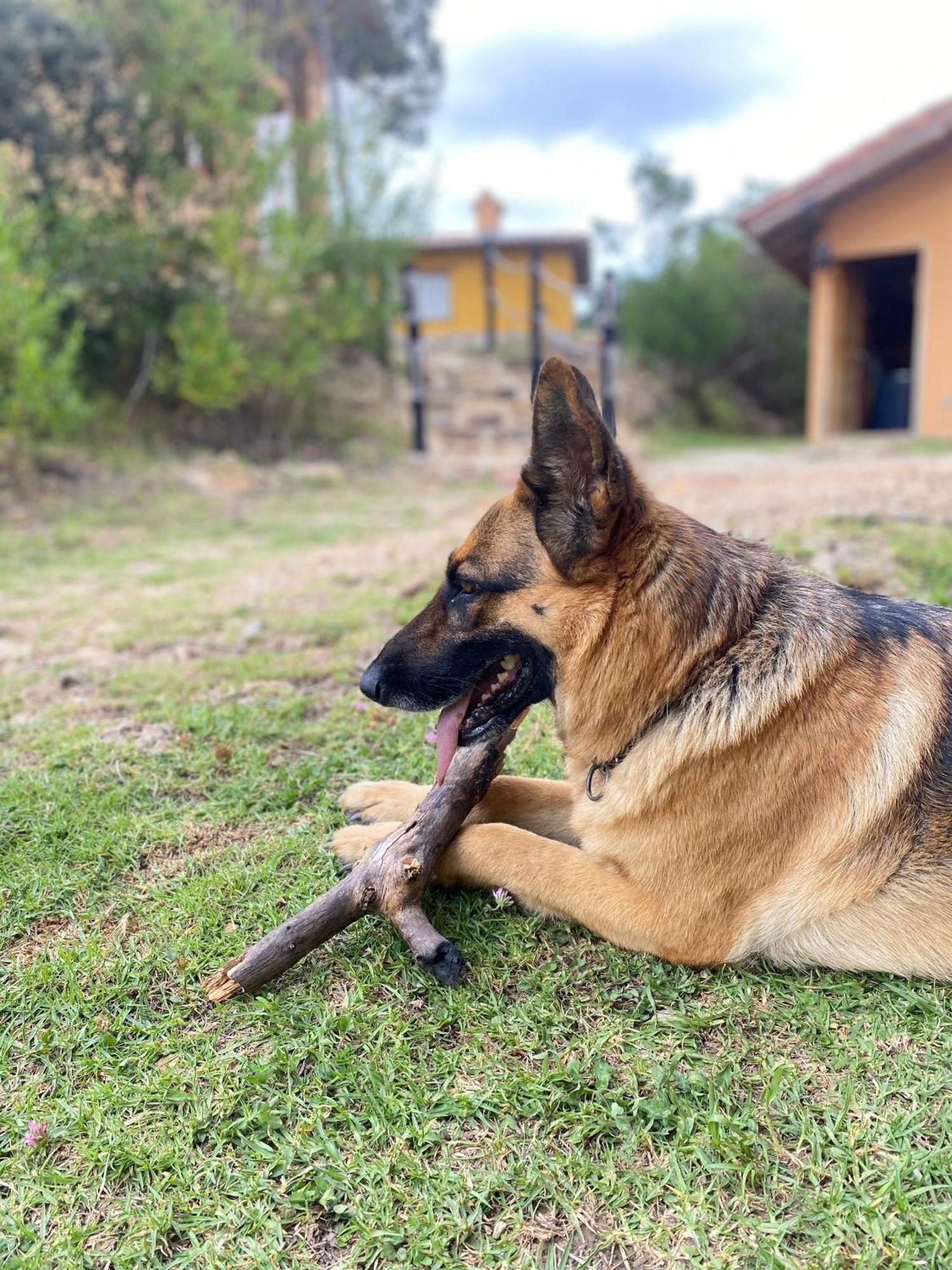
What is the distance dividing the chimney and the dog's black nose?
3178 cm

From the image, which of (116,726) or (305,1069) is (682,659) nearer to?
(305,1069)

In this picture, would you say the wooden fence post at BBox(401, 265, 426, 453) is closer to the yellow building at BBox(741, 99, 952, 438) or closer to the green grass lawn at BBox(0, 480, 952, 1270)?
the yellow building at BBox(741, 99, 952, 438)

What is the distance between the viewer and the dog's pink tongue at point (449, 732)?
10.1 feet

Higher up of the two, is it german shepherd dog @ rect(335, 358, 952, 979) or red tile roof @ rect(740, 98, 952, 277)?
red tile roof @ rect(740, 98, 952, 277)

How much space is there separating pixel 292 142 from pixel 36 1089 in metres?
14.6

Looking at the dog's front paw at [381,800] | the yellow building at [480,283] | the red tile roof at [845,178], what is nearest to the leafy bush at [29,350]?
the dog's front paw at [381,800]

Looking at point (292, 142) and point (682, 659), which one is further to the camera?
point (292, 142)

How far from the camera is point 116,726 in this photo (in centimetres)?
432

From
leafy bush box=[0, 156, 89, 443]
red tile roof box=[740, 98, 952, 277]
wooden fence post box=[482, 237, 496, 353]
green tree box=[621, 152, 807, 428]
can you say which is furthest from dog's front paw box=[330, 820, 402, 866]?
green tree box=[621, 152, 807, 428]

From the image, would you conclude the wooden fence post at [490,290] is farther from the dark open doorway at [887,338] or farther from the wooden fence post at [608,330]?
the dark open doorway at [887,338]

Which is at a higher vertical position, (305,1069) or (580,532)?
(580,532)

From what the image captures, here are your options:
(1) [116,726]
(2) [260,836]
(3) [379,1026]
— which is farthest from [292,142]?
(3) [379,1026]

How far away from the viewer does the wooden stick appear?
2.62 meters

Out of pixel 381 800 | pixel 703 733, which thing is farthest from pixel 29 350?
pixel 703 733
